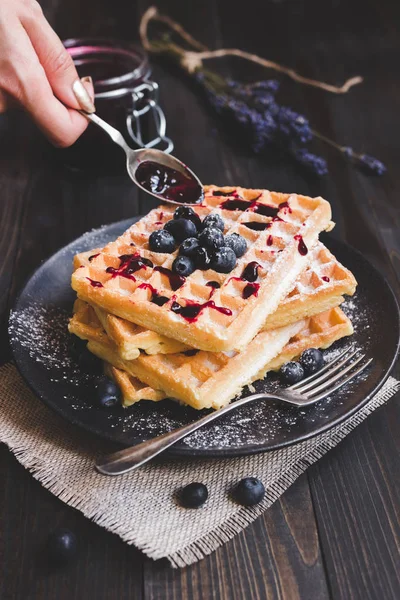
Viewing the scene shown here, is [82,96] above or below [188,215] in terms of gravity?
above

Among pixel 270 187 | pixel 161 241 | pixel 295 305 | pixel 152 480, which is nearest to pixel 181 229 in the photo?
pixel 161 241

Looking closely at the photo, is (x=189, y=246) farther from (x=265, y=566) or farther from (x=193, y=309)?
(x=265, y=566)

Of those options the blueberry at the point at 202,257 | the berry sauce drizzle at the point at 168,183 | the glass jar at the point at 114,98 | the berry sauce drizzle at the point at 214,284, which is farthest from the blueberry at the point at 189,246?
the glass jar at the point at 114,98

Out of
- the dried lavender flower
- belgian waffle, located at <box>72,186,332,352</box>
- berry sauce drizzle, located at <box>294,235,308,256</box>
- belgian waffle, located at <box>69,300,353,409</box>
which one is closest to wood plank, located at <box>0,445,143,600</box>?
belgian waffle, located at <box>69,300,353,409</box>

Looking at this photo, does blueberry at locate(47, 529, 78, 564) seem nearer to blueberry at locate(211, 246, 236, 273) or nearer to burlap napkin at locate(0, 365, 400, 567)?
burlap napkin at locate(0, 365, 400, 567)

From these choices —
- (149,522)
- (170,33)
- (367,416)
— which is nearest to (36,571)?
(149,522)

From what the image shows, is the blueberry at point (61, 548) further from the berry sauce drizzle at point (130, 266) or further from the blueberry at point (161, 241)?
the blueberry at point (161, 241)

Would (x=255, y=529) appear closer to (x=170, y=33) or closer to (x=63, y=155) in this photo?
(x=63, y=155)
